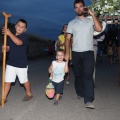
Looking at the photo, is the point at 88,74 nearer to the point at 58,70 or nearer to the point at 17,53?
the point at 58,70

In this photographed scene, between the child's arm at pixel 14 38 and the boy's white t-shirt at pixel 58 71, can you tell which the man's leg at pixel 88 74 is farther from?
the child's arm at pixel 14 38

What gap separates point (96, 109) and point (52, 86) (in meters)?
1.22

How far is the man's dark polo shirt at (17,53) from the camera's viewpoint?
25.4ft

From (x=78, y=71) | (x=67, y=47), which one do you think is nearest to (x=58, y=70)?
(x=78, y=71)

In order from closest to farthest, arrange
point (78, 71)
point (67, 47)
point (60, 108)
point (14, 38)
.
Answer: point (14, 38), point (60, 108), point (67, 47), point (78, 71)

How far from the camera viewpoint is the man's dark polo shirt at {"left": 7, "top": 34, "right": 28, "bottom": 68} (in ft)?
25.4

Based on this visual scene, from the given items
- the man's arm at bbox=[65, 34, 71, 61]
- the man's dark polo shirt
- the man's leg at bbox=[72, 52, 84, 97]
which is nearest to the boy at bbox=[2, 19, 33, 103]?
the man's dark polo shirt

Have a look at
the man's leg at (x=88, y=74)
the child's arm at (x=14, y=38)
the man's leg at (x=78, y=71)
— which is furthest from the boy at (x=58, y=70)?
the child's arm at (x=14, y=38)

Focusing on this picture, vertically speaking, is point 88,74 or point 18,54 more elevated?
point 18,54

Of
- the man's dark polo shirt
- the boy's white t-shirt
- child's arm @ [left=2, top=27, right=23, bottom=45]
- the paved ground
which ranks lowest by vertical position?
the paved ground

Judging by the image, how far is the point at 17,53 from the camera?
779 centimetres

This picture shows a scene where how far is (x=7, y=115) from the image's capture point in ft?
22.1

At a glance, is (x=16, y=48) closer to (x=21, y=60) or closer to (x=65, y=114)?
(x=21, y=60)

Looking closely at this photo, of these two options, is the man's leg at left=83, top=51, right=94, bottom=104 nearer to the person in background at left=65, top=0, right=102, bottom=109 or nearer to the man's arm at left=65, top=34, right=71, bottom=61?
the person in background at left=65, top=0, right=102, bottom=109
